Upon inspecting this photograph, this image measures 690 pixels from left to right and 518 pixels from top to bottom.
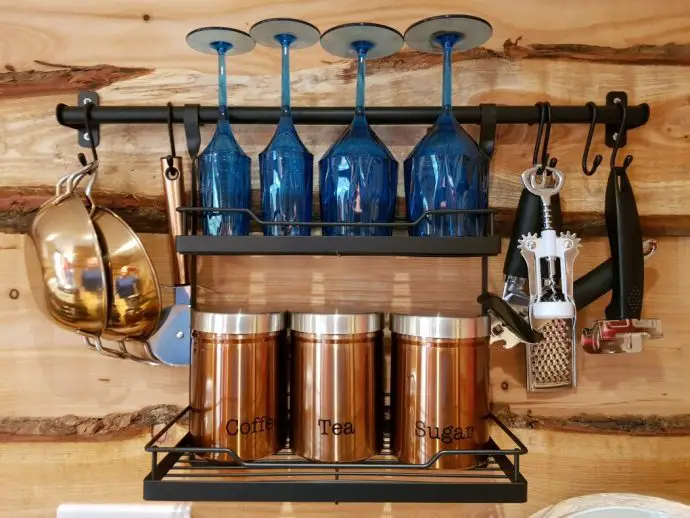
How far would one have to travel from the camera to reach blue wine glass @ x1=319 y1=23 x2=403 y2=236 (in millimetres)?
739

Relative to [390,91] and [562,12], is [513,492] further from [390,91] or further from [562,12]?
[562,12]

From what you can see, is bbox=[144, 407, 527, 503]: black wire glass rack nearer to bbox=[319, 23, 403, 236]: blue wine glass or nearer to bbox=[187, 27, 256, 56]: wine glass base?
bbox=[319, 23, 403, 236]: blue wine glass

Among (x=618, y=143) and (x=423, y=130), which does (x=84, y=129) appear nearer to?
(x=423, y=130)

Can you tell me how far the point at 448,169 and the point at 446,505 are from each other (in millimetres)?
525

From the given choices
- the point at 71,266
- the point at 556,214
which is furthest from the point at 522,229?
the point at 71,266

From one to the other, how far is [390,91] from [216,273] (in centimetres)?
39

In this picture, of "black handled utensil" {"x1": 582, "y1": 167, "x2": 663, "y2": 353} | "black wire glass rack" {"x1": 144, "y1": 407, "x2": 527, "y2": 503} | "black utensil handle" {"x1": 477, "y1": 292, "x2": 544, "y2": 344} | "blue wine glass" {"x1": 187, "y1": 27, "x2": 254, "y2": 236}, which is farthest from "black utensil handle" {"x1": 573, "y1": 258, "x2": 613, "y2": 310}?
"blue wine glass" {"x1": 187, "y1": 27, "x2": 254, "y2": 236}

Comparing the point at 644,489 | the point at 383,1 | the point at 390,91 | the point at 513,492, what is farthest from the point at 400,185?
the point at 644,489

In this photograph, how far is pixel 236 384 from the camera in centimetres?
70

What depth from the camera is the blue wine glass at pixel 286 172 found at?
75 centimetres

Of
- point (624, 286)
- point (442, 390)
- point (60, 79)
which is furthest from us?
point (60, 79)

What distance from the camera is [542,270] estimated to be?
81 cm

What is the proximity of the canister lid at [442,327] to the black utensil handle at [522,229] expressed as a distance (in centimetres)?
14

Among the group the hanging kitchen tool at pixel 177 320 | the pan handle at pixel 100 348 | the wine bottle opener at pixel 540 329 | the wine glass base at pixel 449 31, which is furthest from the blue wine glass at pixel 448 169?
the pan handle at pixel 100 348
